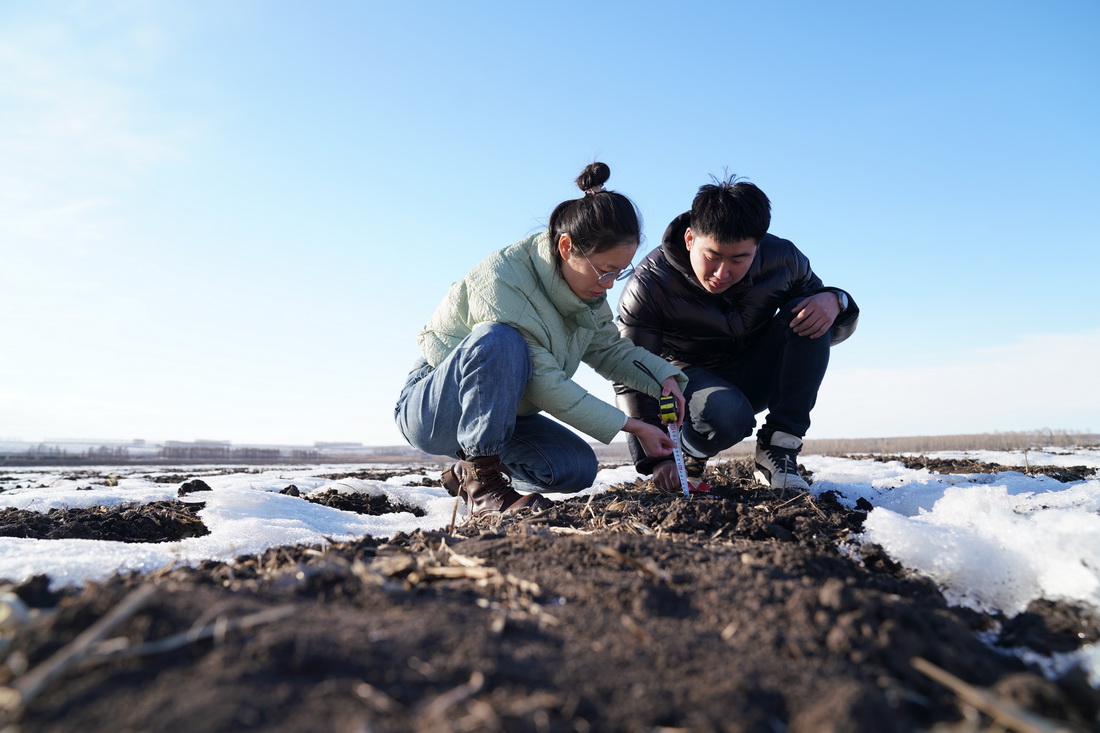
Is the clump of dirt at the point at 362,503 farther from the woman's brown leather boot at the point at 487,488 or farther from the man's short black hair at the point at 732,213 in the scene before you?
the man's short black hair at the point at 732,213

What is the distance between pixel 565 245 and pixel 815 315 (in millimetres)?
1472

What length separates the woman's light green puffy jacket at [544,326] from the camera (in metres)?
2.86

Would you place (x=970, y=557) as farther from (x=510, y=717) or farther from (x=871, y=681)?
(x=510, y=717)

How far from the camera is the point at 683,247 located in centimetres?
365

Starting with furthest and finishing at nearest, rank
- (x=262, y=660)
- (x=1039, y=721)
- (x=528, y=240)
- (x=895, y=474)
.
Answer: (x=895, y=474)
(x=528, y=240)
(x=262, y=660)
(x=1039, y=721)

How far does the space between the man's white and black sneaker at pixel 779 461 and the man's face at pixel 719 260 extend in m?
0.86

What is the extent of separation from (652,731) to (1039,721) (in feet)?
1.61

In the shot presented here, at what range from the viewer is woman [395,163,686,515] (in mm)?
2789

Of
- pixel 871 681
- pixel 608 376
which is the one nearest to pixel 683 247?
pixel 608 376

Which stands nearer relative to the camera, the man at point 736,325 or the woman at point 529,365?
the woman at point 529,365

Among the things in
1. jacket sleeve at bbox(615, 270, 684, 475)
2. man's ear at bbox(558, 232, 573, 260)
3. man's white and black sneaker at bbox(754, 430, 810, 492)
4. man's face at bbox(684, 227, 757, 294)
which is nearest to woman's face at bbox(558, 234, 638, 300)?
man's ear at bbox(558, 232, 573, 260)

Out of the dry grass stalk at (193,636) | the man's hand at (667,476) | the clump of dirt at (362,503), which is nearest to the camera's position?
the dry grass stalk at (193,636)

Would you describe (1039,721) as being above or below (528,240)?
below

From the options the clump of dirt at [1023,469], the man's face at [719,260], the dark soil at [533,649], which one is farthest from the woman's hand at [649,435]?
the clump of dirt at [1023,469]
